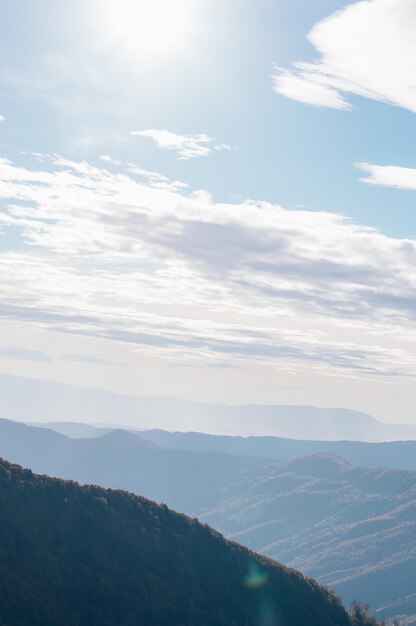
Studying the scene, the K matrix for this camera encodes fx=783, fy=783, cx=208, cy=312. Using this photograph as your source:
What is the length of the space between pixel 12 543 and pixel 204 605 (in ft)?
94.4

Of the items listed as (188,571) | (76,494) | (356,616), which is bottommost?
(356,616)

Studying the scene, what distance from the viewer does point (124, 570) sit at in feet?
343

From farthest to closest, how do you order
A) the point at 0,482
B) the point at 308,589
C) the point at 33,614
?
the point at 308,589, the point at 0,482, the point at 33,614

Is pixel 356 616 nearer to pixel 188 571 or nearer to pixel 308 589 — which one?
pixel 308 589

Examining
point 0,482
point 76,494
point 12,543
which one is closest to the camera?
point 12,543

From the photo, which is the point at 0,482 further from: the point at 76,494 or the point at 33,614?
the point at 33,614

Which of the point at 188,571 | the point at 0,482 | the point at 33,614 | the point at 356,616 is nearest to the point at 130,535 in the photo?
the point at 188,571

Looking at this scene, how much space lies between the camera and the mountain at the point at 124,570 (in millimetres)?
92750

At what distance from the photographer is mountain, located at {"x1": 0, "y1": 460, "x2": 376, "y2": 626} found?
92750 mm

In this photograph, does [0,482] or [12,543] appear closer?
[12,543]

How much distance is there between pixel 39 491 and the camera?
110 metres

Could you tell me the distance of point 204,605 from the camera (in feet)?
352

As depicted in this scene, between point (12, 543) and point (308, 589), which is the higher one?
point (12, 543)

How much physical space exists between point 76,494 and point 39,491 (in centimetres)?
681
